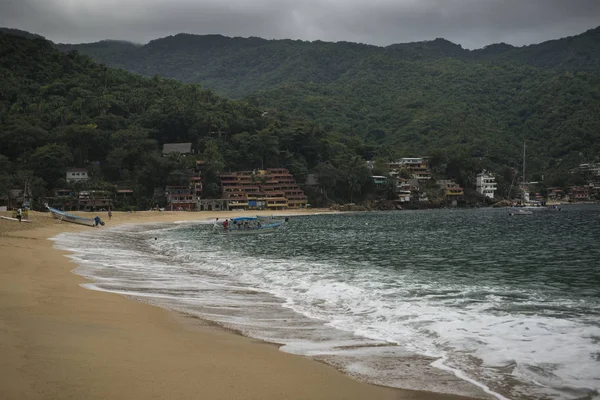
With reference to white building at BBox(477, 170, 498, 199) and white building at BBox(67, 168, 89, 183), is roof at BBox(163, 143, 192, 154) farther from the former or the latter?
white building at BBox(477, 170, 498, 199)

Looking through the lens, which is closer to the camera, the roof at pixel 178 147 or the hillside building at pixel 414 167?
the roof at pixel 178 147

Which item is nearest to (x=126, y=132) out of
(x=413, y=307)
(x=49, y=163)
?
(x=49, y=163)

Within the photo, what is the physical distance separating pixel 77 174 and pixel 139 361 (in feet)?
316

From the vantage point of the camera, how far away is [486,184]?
433ft

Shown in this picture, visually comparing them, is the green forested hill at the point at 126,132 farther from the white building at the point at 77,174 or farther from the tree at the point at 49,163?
the white building at the point at 77,174

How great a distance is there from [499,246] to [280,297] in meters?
20.3

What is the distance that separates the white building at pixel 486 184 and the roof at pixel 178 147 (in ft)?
241

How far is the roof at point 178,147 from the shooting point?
110 metres

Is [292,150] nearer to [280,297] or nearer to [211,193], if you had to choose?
[211,193]

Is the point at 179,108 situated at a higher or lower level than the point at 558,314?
higher

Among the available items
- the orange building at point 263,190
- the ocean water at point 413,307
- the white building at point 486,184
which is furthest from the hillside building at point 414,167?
the ocean water at point 413,307

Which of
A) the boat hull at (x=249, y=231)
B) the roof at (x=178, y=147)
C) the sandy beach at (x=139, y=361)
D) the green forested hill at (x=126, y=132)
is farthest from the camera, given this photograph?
the roof at (x=178, y=147)

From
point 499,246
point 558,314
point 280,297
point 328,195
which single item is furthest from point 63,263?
point 328,195

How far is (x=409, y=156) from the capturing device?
14288 cm
